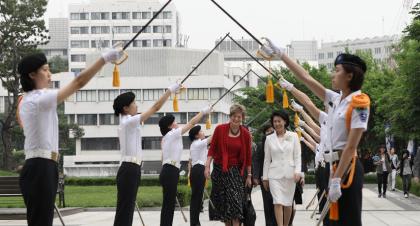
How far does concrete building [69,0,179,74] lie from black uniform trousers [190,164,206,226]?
12696cm

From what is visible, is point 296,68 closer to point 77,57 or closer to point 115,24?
point 115,24

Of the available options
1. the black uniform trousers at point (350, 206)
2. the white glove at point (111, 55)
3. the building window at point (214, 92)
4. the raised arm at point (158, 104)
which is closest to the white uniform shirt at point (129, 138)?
the raised arm at point (158, 104)

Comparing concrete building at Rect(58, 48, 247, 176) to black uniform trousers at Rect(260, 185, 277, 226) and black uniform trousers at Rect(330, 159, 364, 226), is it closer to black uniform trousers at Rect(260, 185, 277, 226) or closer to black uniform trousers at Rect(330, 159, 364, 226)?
black uniform trousers at Rect(260, 185, 277, 226)

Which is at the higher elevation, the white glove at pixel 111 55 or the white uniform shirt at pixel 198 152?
the white glove at pixel 111 55

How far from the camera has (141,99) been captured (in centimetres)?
10712

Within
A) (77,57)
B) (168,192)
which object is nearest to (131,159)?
(168,192)

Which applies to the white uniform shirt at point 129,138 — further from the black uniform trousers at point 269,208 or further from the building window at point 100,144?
the building window at point 100,144

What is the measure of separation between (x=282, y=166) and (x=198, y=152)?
3900mm

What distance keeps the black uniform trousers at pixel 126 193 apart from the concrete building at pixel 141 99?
93.2 meters

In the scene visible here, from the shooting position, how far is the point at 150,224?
62.1 feet

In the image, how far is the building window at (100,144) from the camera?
Result: 108312 mm

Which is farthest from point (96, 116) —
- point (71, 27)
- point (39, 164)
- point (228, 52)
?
point (39, 164)

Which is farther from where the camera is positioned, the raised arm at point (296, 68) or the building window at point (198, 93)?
the building window at point (198, 93)

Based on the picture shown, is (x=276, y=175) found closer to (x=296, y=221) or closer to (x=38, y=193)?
(x=296, y=221)
